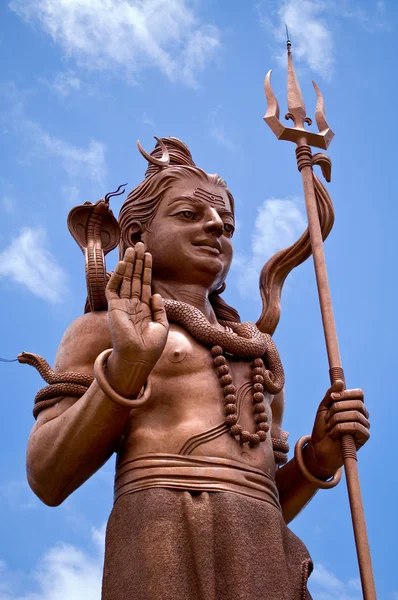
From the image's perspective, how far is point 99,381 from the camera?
576cm

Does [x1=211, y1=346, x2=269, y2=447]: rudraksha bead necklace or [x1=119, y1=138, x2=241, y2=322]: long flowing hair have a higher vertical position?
[x1=119, y1=138, x2=241, y2=322]: long flowing hair

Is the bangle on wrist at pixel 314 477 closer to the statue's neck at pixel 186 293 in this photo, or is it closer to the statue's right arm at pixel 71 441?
the statue's neck at pixel 186 293

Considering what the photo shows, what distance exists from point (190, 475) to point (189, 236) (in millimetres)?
1819

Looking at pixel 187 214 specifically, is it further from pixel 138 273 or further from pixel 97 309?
pixel 138 273

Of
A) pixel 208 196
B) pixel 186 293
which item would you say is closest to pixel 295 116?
pixel 208 196

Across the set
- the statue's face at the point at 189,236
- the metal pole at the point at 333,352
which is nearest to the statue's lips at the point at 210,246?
the statue's face at the point at 189,236

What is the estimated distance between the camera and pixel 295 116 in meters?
7.58

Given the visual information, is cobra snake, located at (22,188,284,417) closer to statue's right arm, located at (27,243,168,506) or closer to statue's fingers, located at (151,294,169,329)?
statue's right arm, located at (27,243,168,506)

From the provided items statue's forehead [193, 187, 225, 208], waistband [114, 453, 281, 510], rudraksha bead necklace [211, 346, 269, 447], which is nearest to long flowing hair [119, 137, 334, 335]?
statue's forehead [193, 187, 225, 208]

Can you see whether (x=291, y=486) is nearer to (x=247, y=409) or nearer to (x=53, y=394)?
(x=247, y=409)

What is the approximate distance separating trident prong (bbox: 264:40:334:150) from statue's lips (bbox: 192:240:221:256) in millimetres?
1018

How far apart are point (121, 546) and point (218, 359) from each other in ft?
4.43

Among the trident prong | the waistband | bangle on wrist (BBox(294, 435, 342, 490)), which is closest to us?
the waistband

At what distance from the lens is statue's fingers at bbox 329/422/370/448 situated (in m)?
6.25
